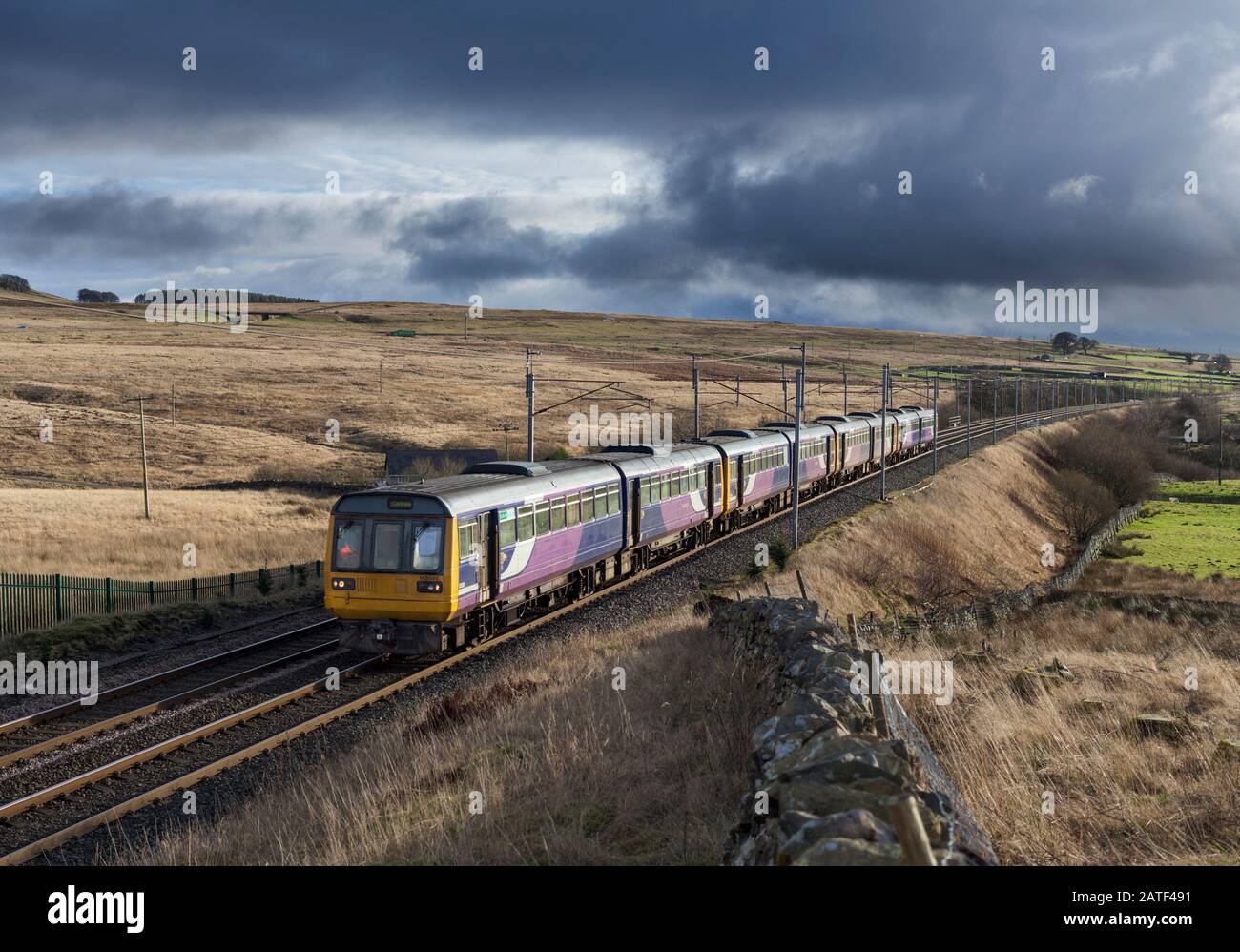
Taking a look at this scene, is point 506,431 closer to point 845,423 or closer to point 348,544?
point 845,423

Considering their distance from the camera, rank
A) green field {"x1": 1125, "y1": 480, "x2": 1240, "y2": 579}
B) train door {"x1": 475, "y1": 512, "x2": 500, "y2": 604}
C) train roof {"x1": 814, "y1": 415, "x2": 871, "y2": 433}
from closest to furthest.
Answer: train door {"x1": 475, "y1": 512, "x2": 500, "y2": 604} < train roof {"x1": 814, "y1": 415, "x2": 871, "y2": 433} < green field {"x1": 1125, "y1": 480, "x2": 1240, "y2": 579}

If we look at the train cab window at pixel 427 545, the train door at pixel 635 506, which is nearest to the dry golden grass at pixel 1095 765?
the train cab window at pixel 427 545

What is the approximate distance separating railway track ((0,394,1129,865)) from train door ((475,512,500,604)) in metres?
1.30

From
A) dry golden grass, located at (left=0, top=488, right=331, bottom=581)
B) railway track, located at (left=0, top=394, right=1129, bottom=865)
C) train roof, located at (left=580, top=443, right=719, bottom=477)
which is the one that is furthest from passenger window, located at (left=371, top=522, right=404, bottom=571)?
dry golden grass, located at (left=0, top=488, right=331, bottom=581)

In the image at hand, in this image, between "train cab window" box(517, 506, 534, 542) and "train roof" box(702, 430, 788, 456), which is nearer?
"train cab window" box(517, 506, 534, 542)

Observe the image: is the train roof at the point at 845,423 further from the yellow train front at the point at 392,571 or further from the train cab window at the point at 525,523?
the yellow train front at the point at 392,571

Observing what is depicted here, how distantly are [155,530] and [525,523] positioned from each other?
2695 cm

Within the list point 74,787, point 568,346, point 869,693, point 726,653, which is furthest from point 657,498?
point 568,346

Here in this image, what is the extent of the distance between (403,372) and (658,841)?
352 ft

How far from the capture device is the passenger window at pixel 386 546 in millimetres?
19328

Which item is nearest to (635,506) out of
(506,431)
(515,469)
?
(515,469)

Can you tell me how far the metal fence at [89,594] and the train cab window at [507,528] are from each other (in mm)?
10386

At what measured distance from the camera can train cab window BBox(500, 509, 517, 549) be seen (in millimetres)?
21125

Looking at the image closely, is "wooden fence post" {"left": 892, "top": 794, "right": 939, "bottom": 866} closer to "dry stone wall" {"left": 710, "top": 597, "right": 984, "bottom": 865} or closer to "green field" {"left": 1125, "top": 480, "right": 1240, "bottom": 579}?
"dry stone wall" {"left": 710, "top": 597, "right": 984, "bottom": 865}
